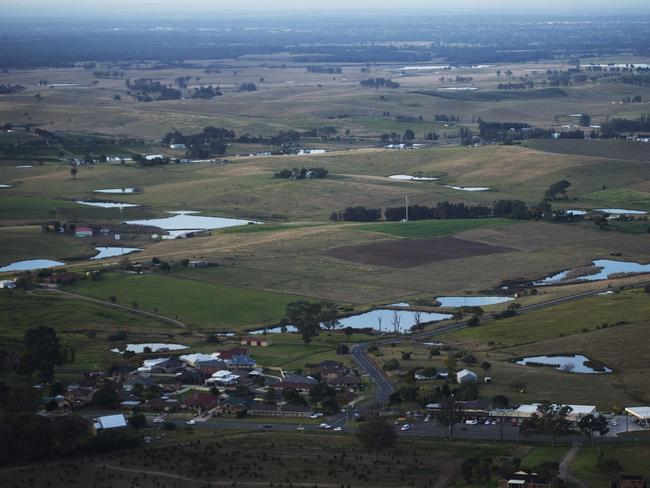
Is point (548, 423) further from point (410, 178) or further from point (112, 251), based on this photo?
point (410, 178)

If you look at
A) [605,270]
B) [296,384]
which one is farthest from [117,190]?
[296,384]

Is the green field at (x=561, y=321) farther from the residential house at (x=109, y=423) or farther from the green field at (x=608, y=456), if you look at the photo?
the residential house at (x=109, y=423)

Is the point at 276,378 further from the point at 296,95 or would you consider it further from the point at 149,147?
the point at 296,95

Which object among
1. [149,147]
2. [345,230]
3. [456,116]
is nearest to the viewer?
[345,230]

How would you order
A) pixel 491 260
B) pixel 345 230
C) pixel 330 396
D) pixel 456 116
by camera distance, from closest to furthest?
pixel 330 396
pixel 491 260
pixel 345 230
pixel 456 116

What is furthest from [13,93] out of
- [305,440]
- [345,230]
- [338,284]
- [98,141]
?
[305,440]
